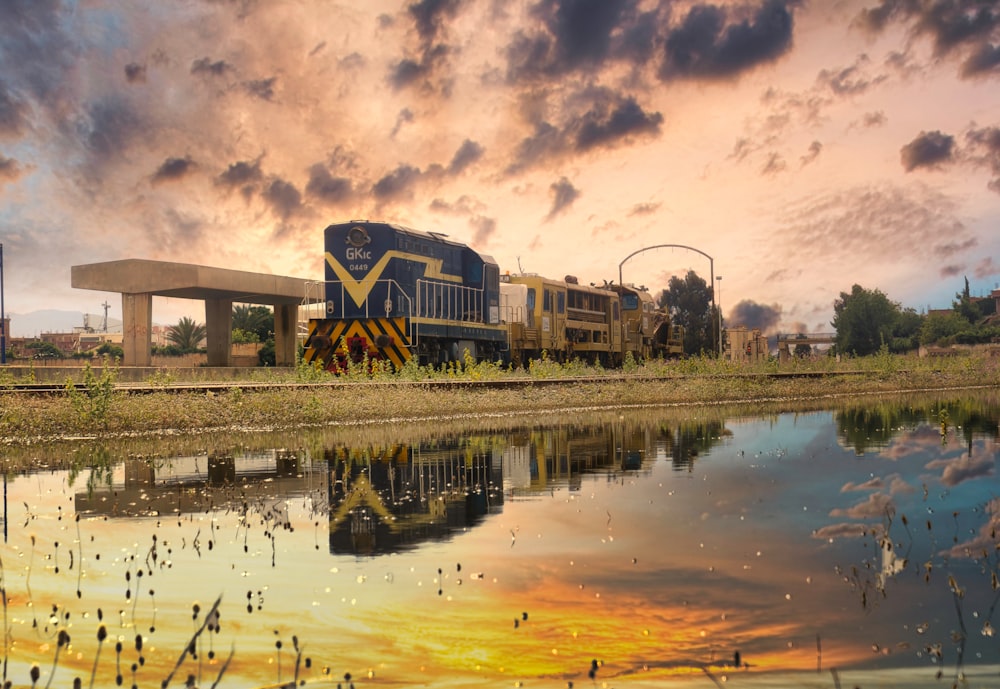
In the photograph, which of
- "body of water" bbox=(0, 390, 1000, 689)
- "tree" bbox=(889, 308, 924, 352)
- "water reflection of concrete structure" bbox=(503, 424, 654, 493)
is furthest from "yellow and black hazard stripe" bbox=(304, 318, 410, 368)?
"tree" bbox=(889, 308, 924, 352)

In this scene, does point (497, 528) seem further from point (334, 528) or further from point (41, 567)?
point (41, 567)

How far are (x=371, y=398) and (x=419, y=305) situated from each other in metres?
8.75

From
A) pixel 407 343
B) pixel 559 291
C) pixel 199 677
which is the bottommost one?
pixel 199 677

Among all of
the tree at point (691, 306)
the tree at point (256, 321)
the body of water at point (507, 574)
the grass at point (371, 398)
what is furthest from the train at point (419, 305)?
the tree at point (691, 306)

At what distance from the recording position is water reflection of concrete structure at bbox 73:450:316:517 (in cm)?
1000

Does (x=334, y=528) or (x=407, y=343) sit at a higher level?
(x=407, y=343)

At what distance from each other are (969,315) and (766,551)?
15320 centimetres

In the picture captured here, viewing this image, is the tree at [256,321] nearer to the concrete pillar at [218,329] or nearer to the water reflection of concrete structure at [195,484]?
the concrete pillar at [218,329]

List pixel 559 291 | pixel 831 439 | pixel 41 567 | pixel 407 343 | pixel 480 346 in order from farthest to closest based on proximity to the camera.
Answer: pixel 559 291, pixel 480 346, pixel 407 343, pixel 831 439, pixel 41 567

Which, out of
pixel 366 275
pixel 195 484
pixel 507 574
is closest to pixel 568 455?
pixel 195 484

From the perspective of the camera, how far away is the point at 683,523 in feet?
27.9

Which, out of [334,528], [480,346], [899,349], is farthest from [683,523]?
[899,349]

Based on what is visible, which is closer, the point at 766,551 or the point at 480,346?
the point at 766,551

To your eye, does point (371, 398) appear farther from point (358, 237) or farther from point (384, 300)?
point (358, 237)
